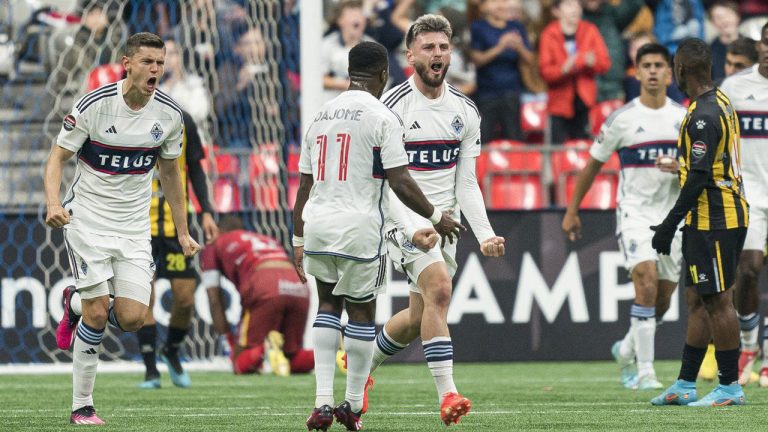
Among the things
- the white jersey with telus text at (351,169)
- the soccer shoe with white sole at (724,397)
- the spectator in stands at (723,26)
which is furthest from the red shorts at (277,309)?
the spectator in stands at (723,26)

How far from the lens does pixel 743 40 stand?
10.2 meters

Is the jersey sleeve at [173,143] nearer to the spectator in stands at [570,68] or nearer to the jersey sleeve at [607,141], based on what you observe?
the jersey sleeve at [607,141]

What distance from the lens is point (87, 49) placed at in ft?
45.8

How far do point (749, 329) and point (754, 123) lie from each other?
1.47 metres

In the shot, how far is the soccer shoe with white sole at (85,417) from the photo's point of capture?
23.9 ft

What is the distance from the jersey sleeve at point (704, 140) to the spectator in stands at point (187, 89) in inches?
306

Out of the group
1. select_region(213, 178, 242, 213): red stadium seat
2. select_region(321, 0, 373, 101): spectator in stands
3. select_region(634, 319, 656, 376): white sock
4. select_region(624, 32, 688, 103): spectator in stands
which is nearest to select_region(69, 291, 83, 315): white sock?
select_region(634, 319, 656, 376): white sock

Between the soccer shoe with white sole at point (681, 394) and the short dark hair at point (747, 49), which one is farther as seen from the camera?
the short dark hair at point (747, 49)

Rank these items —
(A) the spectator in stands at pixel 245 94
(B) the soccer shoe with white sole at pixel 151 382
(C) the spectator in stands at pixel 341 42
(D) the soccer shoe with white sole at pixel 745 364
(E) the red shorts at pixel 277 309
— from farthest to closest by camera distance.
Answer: (C) the spectator in stands at pixel 341 42
(A) the spectator in stands at pixel 245 94
(E) the red shorts at pixel 277 309
(B) the soccer shoe with white sole at pixel 151 382
(D) the soccer shoe with white sole at pixel 745 364

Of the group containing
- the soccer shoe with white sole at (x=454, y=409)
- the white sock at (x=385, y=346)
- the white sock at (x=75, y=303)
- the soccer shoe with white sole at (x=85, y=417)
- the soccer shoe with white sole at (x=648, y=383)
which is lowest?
the soccer shoe with white sole at (x=648, y=383)

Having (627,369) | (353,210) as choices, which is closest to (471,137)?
(353,210)

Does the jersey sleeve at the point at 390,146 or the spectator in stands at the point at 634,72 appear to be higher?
the spectator in stands at the point at 634,72

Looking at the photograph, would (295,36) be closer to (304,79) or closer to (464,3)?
(304,79)

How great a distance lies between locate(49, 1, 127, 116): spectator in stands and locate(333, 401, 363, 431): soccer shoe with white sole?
7604mm
